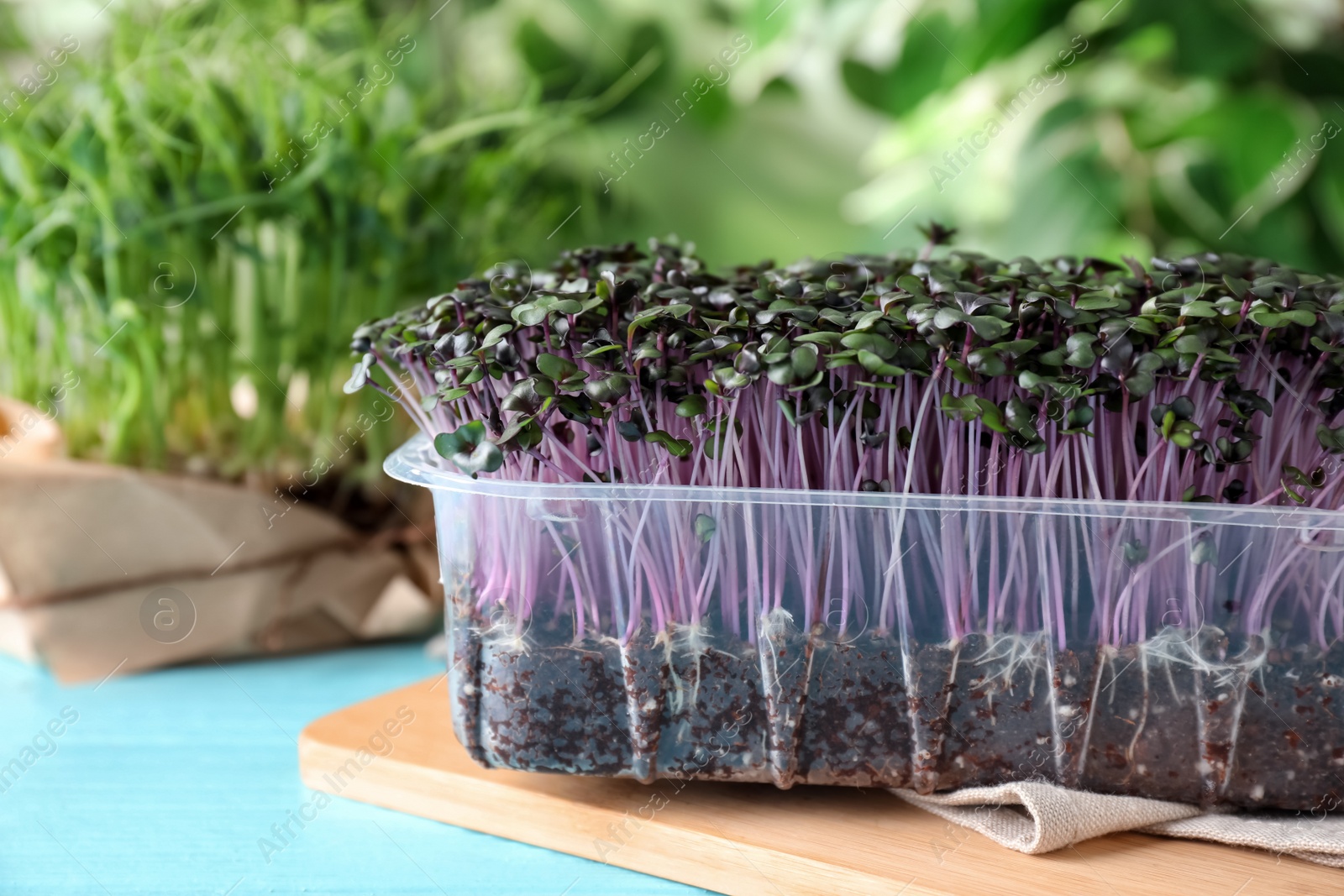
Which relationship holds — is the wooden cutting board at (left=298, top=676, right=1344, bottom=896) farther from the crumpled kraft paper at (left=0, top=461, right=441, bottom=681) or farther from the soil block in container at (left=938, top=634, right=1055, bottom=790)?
the crumpled kraft paper at (left=0, top=461, right=441, bottom=681)

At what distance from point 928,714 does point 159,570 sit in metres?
0.66

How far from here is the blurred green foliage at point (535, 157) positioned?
865mm

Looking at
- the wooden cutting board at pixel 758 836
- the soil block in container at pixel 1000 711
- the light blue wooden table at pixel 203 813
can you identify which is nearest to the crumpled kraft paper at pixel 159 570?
the light blue wooden table at pixel 203 813

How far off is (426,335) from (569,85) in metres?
0.78

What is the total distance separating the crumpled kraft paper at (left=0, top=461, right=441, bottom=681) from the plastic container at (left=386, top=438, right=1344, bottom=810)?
1.35 ft

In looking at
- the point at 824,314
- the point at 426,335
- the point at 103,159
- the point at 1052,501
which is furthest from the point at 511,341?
the point at 103,159

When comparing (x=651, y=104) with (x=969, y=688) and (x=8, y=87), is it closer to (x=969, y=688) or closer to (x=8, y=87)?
(x=8, y=87)

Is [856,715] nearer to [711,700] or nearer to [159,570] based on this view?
[711,700]

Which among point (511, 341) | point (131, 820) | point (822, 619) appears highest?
point (511, 341)

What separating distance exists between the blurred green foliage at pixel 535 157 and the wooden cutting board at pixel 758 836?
0.40 m

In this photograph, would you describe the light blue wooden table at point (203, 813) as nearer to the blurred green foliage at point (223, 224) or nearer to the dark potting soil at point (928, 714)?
the dark potting soil at point (928, 714)

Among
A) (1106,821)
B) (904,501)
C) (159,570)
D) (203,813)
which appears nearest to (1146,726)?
(1106,821)

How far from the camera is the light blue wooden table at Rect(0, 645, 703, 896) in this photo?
56cm

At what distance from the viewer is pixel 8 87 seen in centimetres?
95
